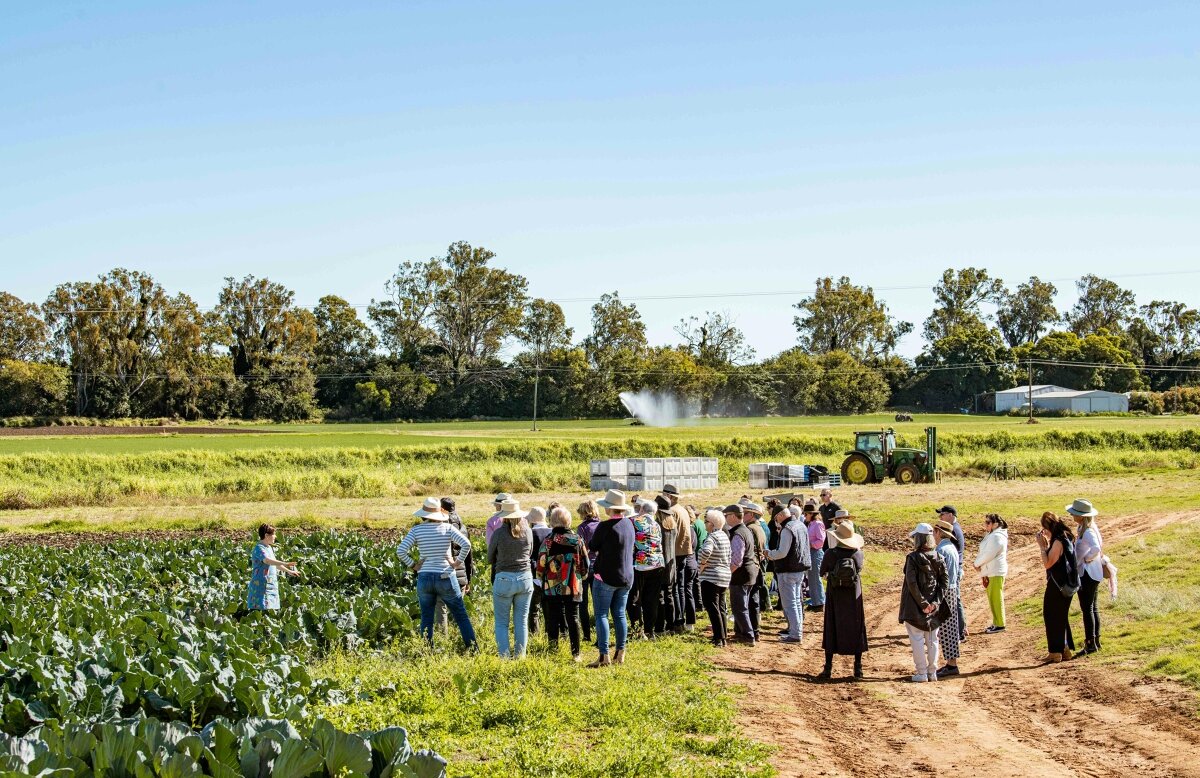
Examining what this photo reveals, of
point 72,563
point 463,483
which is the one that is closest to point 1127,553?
point 72,563

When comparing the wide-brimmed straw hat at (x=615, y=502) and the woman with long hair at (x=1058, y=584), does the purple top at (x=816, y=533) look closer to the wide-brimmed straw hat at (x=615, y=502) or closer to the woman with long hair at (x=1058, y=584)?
the woman with long hair at (x=1058, y=584)

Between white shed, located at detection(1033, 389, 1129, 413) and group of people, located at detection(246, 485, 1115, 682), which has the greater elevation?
white shed, located at detection(1033, 389, 1129, 413)

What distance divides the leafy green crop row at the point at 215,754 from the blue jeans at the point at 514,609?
4.32 meters

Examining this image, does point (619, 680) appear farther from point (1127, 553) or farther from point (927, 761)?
point (1127, 553)

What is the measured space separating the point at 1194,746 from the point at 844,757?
2.76 meters

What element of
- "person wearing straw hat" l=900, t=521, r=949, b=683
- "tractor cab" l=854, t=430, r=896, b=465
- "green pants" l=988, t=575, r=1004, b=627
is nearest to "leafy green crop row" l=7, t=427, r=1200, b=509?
"tractor cab" l=854, t=430, r=896, b=465

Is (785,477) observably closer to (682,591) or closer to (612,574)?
(682,591)

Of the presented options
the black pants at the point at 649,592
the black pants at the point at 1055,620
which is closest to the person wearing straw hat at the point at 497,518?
the black pants at the point at 649,592

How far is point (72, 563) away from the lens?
56.9 feet

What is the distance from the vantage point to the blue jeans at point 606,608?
35.6 ft

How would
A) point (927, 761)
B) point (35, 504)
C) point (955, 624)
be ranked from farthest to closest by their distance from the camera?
1. point (35, 504)
2. point (955, 624)
3. point (927, 761)

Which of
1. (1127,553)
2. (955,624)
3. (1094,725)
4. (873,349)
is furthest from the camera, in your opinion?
(873,349)

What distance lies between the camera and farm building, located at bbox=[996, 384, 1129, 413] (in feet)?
308

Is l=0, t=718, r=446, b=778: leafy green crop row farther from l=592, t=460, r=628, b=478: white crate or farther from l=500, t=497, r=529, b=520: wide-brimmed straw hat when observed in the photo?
l=592, t=460, r=628, b=478: white crate
